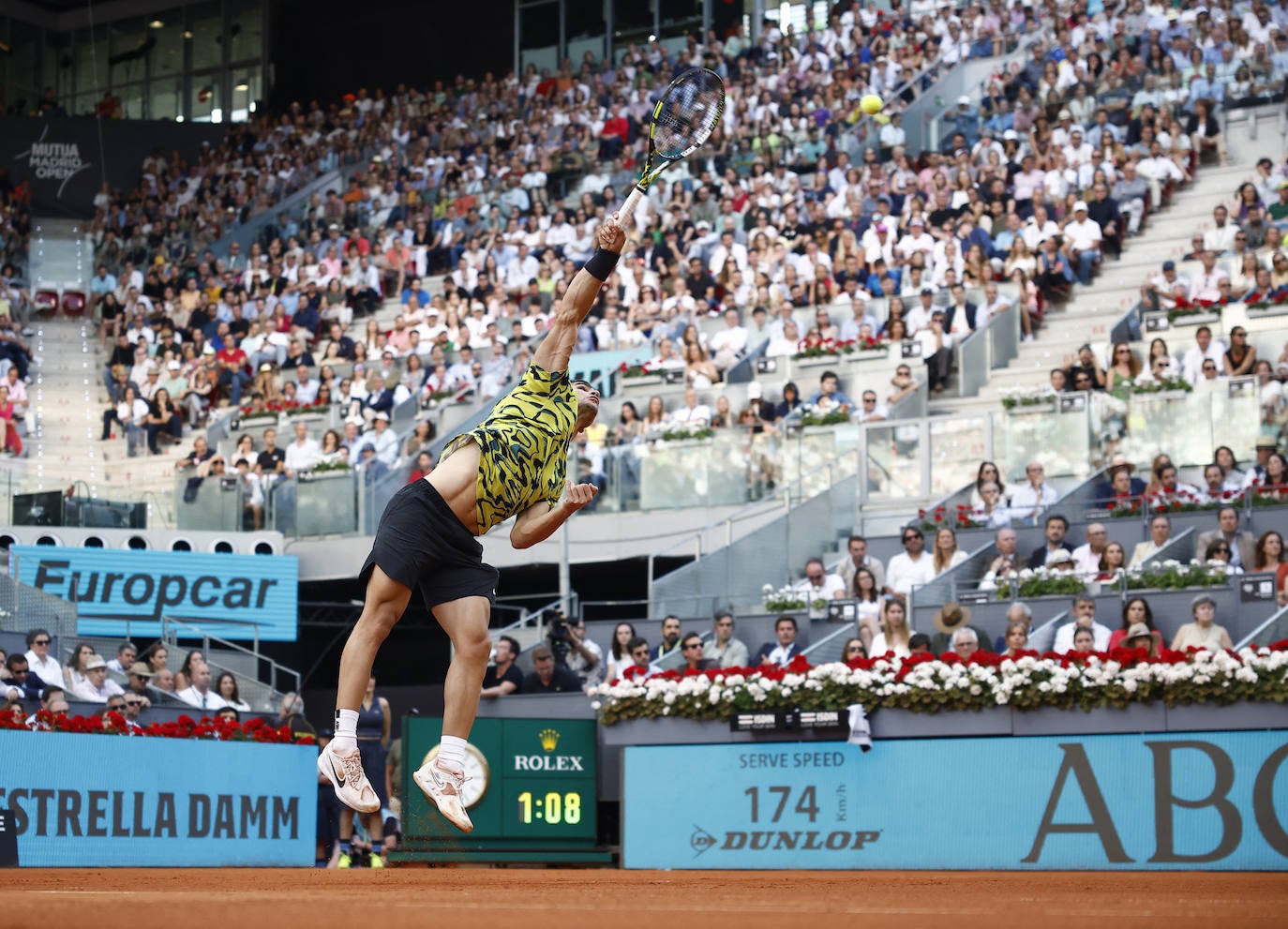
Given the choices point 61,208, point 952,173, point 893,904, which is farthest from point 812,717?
point 61,208

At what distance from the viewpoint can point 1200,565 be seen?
17641mm

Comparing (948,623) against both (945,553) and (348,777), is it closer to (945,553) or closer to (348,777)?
(945,553)

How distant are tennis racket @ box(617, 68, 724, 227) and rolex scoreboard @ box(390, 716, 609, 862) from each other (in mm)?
8883

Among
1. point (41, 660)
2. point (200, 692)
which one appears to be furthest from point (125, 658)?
point (41, 660)

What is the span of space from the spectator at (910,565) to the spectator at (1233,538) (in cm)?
303

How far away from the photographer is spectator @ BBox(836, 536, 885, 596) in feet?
65.5

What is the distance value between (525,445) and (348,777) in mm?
1806

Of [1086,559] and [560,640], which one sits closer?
[1086,559]

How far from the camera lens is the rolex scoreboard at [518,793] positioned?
17.6m

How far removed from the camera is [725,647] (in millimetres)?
19188

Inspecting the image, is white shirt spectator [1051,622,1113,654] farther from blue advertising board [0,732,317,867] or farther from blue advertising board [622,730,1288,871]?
blue advertising board [0,732,317,867]

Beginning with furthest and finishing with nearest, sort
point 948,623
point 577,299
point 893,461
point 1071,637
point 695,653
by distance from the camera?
point 893,461
point 695,653
point 948,623
point 1071,637
point 577,299

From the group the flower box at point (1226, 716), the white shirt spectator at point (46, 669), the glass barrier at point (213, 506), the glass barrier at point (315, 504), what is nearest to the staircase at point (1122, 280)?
the glass barrier at point (315, 504)

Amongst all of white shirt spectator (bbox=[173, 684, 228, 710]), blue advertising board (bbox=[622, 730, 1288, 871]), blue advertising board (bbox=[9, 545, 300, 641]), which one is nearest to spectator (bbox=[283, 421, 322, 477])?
blue advertising board (bbox=[9, 545, 300, 641])
